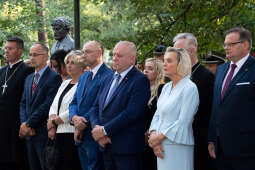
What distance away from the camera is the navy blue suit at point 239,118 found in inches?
162

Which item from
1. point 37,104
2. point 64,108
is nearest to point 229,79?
point 64,108

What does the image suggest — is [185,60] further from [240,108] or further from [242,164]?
[242,164]

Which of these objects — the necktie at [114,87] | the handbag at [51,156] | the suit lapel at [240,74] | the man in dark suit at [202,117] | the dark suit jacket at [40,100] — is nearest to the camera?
the suit lapel at [240,74]

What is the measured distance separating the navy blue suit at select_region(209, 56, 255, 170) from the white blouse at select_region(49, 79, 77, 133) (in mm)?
2449

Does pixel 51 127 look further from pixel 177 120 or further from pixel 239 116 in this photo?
pixel 239 116

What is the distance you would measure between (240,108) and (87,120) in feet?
7.28

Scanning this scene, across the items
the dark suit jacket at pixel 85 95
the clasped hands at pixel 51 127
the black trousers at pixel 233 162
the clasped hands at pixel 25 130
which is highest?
the dark suit jacket at pixel 85 95

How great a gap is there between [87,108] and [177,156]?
175cm

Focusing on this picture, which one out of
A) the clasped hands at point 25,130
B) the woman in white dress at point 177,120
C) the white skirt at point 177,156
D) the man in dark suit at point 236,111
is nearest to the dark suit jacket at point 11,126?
the clasped hands at point 25,130

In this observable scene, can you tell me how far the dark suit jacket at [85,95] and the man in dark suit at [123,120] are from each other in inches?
20.0

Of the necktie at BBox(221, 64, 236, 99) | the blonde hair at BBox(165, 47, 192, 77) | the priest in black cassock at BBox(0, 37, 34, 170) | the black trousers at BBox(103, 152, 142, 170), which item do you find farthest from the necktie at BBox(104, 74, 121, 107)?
the priest in black cassock at BBox(0, 37, 34, 170)

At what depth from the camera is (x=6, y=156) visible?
6871 mm

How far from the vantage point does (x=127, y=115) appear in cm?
479

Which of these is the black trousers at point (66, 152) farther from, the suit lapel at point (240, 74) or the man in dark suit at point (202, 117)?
the suit lapel at point (240, 74)
